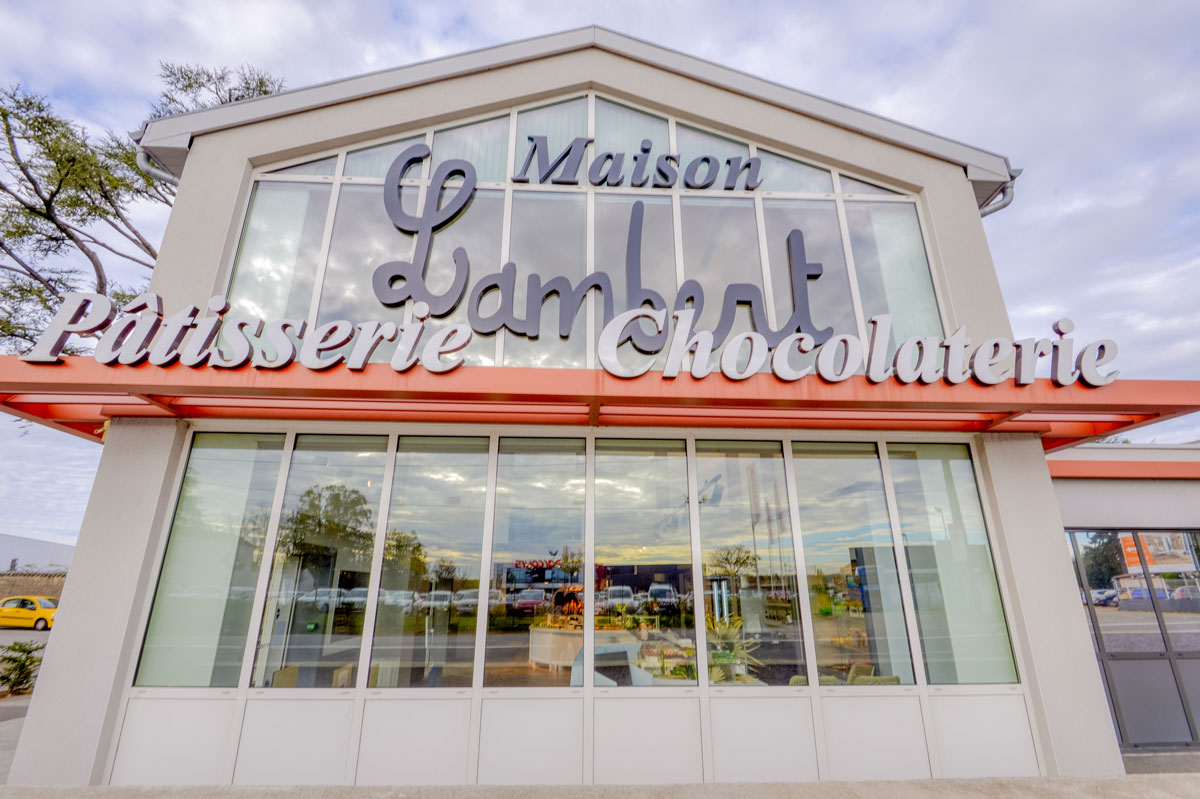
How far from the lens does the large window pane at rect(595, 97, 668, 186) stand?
7547 mm

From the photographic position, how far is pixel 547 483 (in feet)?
19.9

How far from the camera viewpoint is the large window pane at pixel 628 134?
7.55 m

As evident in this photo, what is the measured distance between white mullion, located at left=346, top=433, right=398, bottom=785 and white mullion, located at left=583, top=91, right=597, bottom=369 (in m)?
2.59

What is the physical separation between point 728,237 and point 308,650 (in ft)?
23.8

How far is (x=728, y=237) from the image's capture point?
23.6ft

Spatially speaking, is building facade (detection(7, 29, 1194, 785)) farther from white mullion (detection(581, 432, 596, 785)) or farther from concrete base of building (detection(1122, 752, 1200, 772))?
concrete base of building (detection(1122, 752, 1200, 772))

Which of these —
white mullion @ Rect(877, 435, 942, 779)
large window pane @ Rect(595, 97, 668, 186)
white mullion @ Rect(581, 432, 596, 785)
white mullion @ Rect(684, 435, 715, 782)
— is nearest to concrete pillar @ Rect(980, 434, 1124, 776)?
white mullion @ Rect(877, 435, 942, 779)

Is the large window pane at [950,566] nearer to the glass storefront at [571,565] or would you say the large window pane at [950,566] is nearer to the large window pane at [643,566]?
the glass storefront at [571,565]

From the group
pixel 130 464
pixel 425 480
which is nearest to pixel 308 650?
pixel 425 480

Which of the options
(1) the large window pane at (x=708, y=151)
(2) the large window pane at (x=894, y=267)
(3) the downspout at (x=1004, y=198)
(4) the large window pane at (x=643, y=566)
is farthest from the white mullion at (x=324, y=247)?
(3) the downspout at (x=1004, y=198)

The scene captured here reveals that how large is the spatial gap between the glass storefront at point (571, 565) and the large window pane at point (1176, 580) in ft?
14.7

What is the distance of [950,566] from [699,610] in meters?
3.08

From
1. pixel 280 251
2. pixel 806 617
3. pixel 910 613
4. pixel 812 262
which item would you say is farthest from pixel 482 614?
pixel 812 262

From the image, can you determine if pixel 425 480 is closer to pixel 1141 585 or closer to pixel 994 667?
pixel 994 667
